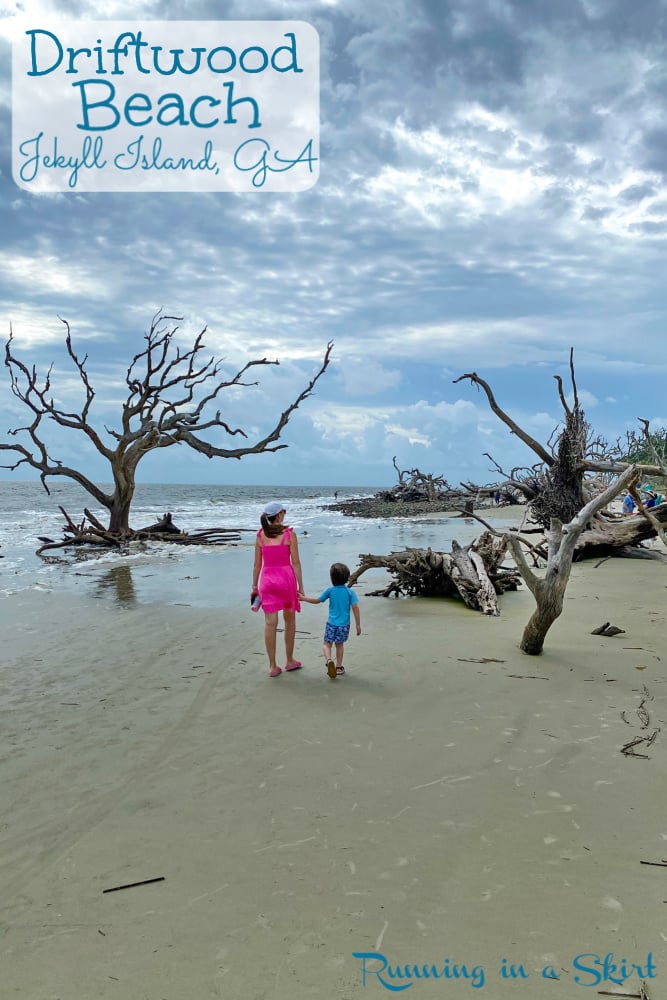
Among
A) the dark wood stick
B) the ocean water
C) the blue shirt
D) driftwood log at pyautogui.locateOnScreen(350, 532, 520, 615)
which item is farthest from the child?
the ocean water

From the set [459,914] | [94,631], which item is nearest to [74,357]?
[94,631]

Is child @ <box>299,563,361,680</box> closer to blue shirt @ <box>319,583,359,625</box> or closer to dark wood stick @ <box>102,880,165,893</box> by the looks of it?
blue shirt @ <box>319,583,359,625</box>

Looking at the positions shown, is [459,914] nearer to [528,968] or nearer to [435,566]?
[528,968]

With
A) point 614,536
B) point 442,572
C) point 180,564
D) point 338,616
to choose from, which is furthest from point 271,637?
point 614,536

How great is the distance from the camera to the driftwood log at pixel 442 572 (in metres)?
9.73

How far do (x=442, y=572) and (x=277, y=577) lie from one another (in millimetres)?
4575

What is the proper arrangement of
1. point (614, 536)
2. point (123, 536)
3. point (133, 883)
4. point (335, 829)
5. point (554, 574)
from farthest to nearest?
point (123, 536) → point (614, 536) → point (554, 574) → point (335, 829) → point (133, 883)

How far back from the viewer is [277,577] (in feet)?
20.2

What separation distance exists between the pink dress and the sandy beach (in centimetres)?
73

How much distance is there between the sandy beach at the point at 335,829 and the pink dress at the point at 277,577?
28.6 inches

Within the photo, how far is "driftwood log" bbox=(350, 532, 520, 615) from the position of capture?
973 centimetres

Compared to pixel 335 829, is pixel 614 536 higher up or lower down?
higher up

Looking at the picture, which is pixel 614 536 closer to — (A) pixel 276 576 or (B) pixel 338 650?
(B) pixel 338 650

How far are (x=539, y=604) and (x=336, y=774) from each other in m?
3.36
